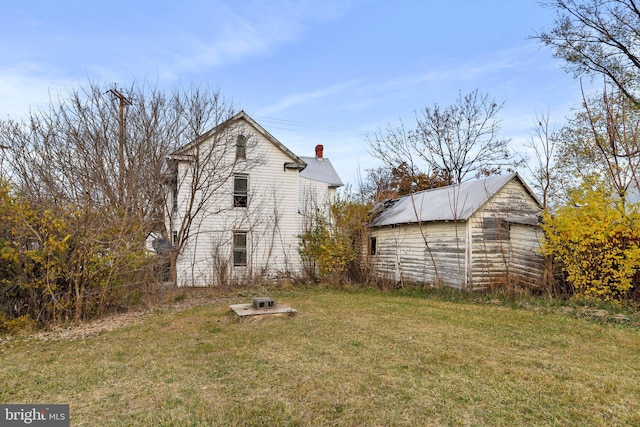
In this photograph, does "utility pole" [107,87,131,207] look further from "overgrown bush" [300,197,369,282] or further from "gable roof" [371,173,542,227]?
"gable roof" [371,173,542,227]

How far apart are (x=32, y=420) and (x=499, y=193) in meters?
12.5

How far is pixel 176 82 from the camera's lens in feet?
41.2

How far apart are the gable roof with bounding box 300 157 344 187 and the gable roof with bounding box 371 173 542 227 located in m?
8.19

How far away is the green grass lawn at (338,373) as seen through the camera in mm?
3443

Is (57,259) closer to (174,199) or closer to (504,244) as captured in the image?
(174,199)

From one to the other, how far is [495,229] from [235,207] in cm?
967

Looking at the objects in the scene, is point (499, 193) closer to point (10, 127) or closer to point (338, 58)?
point (338, 58)

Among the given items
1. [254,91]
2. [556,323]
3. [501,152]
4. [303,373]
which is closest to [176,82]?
[254,91]

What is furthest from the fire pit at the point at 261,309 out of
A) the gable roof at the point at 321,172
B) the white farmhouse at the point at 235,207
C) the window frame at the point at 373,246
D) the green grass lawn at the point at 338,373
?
the gable roof at the point at 321,172

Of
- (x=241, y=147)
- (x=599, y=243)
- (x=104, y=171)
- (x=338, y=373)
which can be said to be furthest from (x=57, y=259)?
(x=599, y=243)

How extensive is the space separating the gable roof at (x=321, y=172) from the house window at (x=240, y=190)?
8065 mm

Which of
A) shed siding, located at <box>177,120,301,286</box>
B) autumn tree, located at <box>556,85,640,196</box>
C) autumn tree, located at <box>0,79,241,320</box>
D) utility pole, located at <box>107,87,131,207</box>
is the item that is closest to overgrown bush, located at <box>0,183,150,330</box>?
autumn tree, located at <box>0,79,241,320</box>

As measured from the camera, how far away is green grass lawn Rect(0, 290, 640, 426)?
3.44 m

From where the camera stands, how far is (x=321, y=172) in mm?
24453
